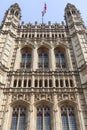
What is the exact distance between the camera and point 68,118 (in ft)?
54.7

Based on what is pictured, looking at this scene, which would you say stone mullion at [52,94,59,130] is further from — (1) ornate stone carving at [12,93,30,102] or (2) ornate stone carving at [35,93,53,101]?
(1) ornate stone carving at [12,93,30,102]

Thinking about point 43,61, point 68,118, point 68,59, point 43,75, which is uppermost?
point 43,61

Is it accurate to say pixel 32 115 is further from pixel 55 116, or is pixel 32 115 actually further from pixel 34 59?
pixel 34 59

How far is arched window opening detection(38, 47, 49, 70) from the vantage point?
899 inches

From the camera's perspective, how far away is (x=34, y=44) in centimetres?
2534

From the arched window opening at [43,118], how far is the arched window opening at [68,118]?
1015 millimetres

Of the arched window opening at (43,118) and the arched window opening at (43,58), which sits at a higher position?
the arched window opening at (43,58)

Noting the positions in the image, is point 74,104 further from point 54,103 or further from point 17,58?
point 17,58


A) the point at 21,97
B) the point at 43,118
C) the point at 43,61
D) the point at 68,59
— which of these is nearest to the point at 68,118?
the point at 43,118

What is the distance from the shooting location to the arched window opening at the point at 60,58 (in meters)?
22.9

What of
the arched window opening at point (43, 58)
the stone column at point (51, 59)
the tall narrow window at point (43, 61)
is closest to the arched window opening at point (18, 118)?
the stone column at point (51, 59)

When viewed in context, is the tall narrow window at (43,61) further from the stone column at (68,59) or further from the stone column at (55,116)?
the stone column at (55,116)

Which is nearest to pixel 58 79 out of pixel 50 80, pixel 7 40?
pixel 50 80

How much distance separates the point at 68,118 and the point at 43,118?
1.72 metres
